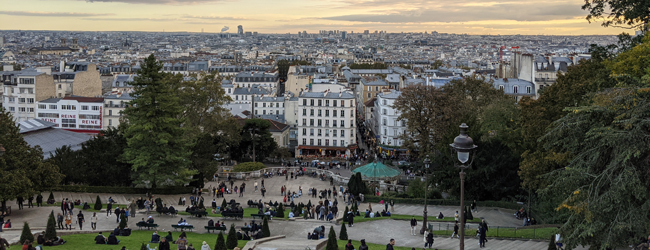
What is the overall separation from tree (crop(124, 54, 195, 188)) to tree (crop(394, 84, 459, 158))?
73.7ft

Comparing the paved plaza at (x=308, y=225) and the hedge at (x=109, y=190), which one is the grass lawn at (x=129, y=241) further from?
the hedge at (x=109, y=190)

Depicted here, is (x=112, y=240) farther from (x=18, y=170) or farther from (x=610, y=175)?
(x=610, y=175)

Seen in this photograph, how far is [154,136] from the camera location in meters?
44.4

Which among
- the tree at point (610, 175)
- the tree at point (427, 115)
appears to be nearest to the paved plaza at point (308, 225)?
the tree at point (610, 175)

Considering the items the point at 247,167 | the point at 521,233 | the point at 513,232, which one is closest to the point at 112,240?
the point at 513,232

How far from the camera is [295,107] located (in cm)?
9744

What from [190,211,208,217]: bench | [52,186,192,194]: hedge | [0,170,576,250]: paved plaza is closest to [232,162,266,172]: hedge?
[52,186,192,194]: hedge

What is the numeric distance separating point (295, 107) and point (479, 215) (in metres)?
59.2

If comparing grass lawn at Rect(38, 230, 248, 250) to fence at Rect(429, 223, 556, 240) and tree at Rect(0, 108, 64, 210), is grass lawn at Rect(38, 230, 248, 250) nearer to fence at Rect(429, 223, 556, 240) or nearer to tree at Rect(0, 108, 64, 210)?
tree at Rect(0, 108, 64, 210)

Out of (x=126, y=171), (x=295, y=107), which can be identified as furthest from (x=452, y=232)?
(x=295, y=107)

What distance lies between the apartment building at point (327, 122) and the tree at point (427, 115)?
21142 mm

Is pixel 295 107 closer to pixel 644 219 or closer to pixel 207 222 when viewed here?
pixel 207 222

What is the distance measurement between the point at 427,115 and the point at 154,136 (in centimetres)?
2605

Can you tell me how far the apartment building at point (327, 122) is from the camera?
8162 centimetres
